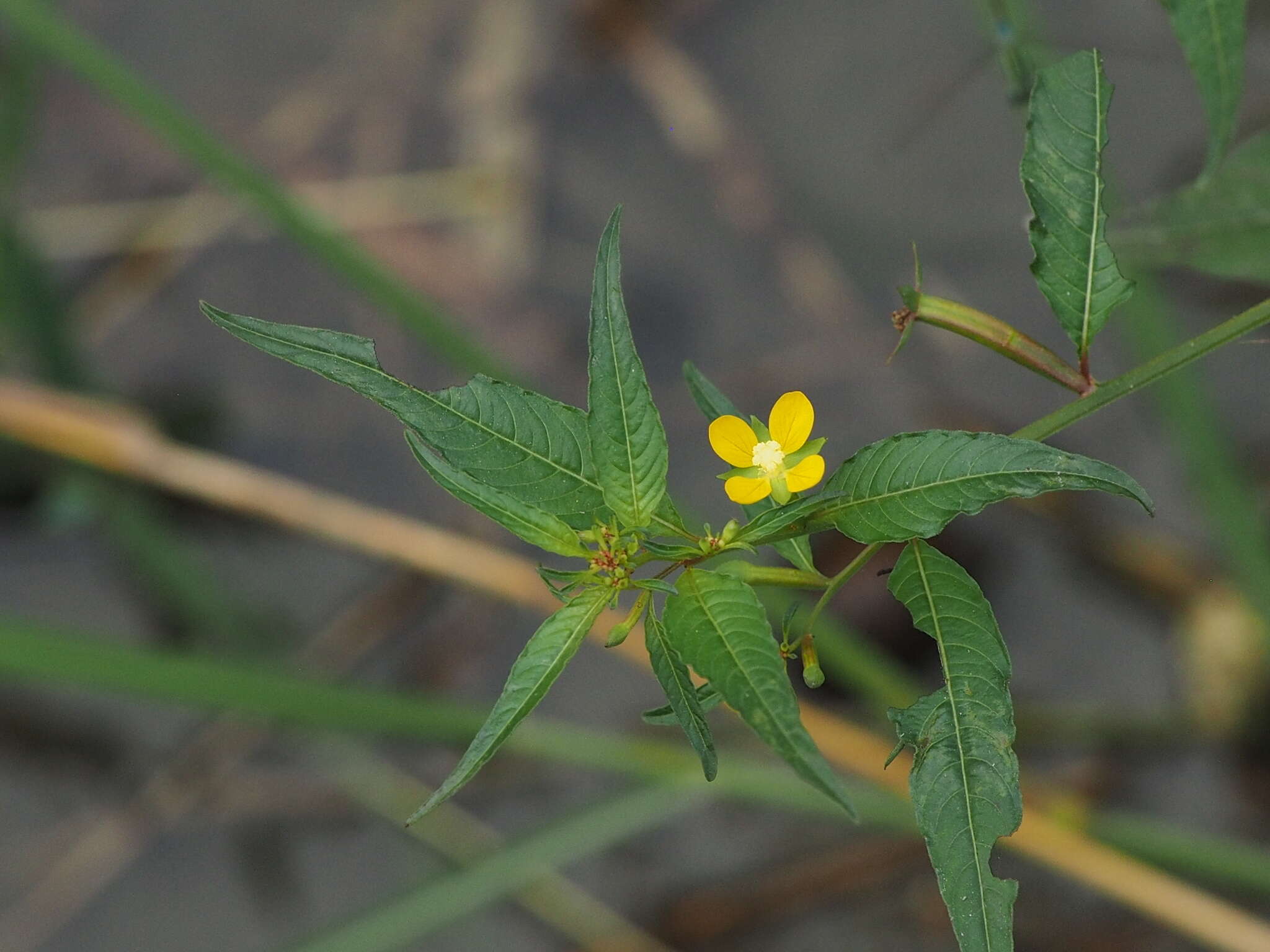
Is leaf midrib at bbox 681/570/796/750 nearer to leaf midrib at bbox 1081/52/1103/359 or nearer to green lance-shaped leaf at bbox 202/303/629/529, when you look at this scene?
green lance-shaped leaf at bbox 202/303/629/529

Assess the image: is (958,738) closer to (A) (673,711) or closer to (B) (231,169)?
(A) (673,711)

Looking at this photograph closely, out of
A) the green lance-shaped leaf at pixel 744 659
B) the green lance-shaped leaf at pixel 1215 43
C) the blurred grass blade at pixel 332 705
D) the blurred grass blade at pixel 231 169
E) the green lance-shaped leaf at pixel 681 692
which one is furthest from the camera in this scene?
the blurred grass blade at pixel 231 169

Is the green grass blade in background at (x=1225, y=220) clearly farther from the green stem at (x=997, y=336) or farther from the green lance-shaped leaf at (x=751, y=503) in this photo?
the green lance-shaped leaf at (x=751, y=503)

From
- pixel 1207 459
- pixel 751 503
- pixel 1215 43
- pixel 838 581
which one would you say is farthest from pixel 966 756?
pixel 1207 459

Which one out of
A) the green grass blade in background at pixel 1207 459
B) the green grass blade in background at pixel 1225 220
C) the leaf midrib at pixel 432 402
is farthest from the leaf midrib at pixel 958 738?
the green grass blade in background at pixel 1207 459

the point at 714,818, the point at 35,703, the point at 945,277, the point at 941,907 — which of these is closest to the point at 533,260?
the point at 945,277

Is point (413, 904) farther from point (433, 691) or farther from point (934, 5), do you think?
point (934, 5)
